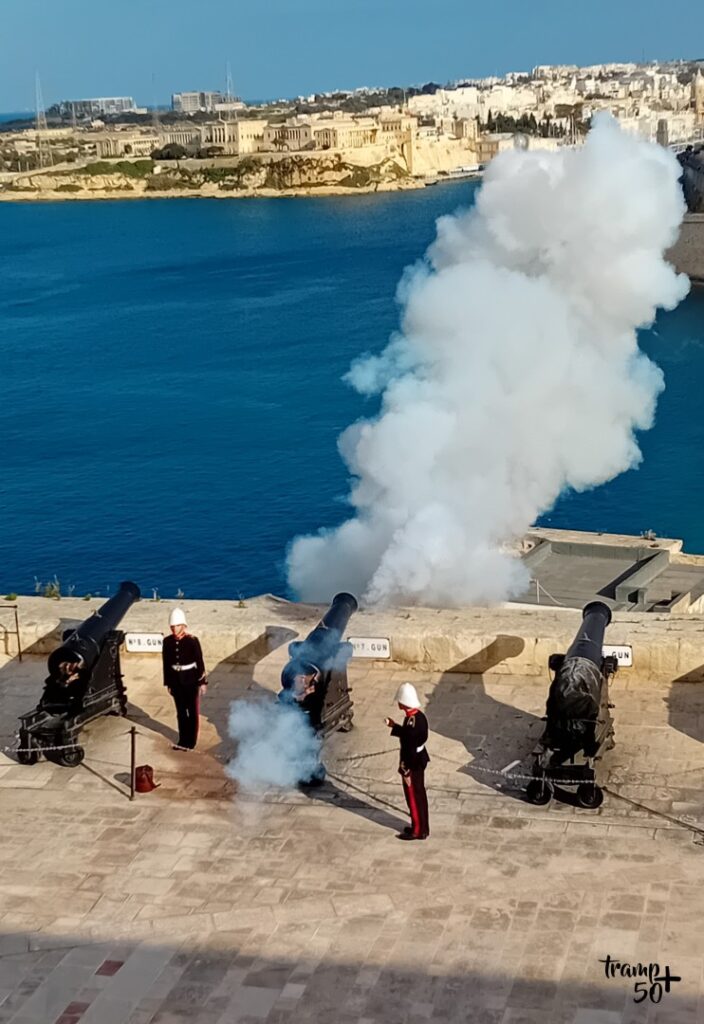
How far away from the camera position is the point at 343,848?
9.30 m

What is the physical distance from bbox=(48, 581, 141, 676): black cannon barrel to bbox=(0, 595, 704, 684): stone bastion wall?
987mm

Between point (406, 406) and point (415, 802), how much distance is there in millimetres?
8833

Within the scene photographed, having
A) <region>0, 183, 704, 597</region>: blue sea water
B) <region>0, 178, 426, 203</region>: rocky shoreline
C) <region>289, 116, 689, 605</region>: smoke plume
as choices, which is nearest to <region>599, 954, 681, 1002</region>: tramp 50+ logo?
<region>289, 116, 689, 605</region>: smoke plume

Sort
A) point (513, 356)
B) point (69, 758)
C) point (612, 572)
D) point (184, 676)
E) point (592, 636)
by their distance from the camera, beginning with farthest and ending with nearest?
point (612, 572), point (513, 356), point (184, 676), point (69, 758), point (592, 636)

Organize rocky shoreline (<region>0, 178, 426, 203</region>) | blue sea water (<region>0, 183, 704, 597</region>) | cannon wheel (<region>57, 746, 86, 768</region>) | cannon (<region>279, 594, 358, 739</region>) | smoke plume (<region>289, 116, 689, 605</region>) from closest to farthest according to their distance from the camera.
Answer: cannon (<region>279, 594, 358, 739</region>)
cannon wheel (<region>57, 746, 86, 768</region>)
smoke plume (<region>289, 116, 689, 605</region>)
blue sea water (<region>0, 183, 704, 597</region>)
rocky shoreline (<region>0, 178, 426, 203</region>)

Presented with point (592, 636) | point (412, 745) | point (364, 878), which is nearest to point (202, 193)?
point (592, 636)

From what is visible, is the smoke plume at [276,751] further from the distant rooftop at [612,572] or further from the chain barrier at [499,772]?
the distant rooftop at [612,572]

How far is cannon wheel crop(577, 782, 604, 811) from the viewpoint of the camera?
31.8ft

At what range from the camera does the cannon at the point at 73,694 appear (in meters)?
10.8

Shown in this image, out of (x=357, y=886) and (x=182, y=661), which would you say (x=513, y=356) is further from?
(x=357, y=886)

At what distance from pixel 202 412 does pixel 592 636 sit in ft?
149

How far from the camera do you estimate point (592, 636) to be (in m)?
10.5

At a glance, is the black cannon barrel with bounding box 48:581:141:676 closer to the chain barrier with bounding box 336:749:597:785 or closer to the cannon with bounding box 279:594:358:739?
the cannon with bounding box 279:594:358:739

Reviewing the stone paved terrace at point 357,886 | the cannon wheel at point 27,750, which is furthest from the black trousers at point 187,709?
the cannon wheel at point 27,750
